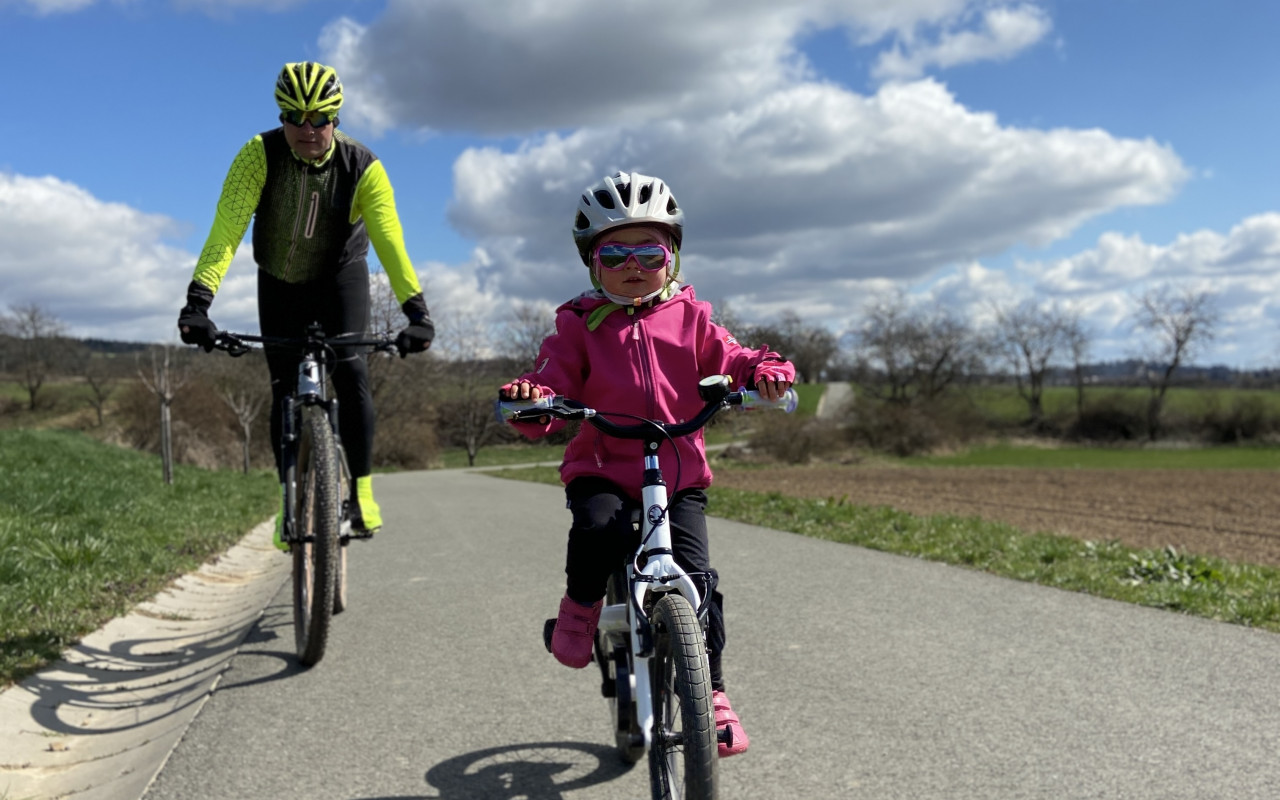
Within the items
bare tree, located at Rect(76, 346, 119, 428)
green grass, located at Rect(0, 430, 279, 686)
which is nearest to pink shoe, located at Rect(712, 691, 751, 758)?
green grass, located at Rect(0, 430, 279, 686)

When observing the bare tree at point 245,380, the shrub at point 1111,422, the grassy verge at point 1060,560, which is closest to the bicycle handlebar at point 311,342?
the grassy verge at point 1060,560

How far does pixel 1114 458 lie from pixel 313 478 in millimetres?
61703

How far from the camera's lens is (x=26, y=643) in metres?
4.50

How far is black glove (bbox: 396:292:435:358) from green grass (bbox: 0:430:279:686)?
Answer: 6.94 feet

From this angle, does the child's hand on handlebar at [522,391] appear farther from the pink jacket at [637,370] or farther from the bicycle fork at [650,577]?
the bicycle fork at [650,577]

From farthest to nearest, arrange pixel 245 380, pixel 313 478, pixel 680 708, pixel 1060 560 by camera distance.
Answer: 1. pixel 245 380
2. pixel 1060 560
3. pixel 313 478
4. pixel 680 708

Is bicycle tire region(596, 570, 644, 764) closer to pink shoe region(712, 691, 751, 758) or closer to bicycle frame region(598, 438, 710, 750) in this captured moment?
bicycle frame region(598, 438, 710, 750)

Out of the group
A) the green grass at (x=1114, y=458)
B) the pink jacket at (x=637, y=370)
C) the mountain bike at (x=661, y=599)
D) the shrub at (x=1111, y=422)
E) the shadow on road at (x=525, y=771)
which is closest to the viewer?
the mountain bike at (x=661, y=599)

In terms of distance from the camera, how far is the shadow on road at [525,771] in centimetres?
309

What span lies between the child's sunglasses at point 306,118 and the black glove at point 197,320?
2.73 feet

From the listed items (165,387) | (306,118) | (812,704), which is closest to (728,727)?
(812,704)

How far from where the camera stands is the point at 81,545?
6.45 metres

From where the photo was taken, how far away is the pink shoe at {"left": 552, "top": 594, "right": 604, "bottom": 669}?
2.89 meters

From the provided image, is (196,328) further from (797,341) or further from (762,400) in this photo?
(797,341)
